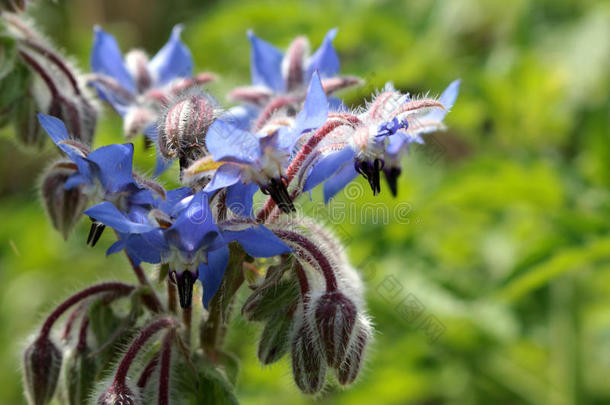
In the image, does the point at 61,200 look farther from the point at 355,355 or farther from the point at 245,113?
the point at 355,355

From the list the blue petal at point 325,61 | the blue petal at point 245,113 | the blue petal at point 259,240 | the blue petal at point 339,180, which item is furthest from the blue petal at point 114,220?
the blue petal at point 325,61

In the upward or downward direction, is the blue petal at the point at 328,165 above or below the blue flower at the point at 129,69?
below

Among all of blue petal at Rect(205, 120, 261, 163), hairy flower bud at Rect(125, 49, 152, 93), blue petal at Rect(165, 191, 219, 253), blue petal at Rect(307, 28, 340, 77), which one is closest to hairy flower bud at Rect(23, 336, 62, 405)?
blue petal at Rect(165, 191, 219, 253)

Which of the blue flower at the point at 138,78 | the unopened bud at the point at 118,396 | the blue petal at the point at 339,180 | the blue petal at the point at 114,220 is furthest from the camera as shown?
the blue flower at the point at 138,78

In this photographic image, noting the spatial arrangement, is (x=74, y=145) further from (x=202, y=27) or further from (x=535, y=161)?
(x=202, y=27)

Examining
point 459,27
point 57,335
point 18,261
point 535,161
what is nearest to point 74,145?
point 57,335

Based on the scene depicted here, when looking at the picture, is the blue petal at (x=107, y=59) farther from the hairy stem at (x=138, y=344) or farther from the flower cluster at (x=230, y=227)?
the hairy stem at (x=138, y=344)
